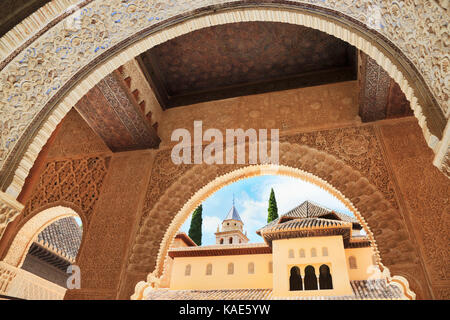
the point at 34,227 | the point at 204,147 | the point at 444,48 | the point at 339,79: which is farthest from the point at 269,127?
the point at 34,227

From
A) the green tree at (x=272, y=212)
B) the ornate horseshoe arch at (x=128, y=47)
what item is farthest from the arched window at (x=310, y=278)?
the ornate horseshoe arch at (x=128, y=47)

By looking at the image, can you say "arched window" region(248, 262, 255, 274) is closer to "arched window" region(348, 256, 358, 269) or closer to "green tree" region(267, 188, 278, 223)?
"arched window" region(348, 256, 358, 269)

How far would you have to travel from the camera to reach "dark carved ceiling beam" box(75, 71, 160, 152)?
13.3 ft

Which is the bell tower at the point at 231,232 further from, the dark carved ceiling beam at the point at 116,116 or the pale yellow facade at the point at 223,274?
the dark carved ceiling beam at the point at 116,116

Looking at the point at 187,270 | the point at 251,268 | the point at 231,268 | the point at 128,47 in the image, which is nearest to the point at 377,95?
the point at 128,47

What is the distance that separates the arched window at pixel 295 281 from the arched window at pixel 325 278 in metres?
0.65

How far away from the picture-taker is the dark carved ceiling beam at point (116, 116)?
4.06 metres

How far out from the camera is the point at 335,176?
379 centimetres

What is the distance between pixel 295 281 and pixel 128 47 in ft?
32.0

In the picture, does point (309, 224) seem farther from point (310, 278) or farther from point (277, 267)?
point (310, 278)

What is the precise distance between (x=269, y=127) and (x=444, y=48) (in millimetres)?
Answer: 2866

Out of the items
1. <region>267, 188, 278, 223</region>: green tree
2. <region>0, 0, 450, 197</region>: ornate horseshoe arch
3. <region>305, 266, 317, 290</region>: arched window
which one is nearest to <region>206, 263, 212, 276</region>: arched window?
<region>305, 266, 317, 290</region>: arched window
